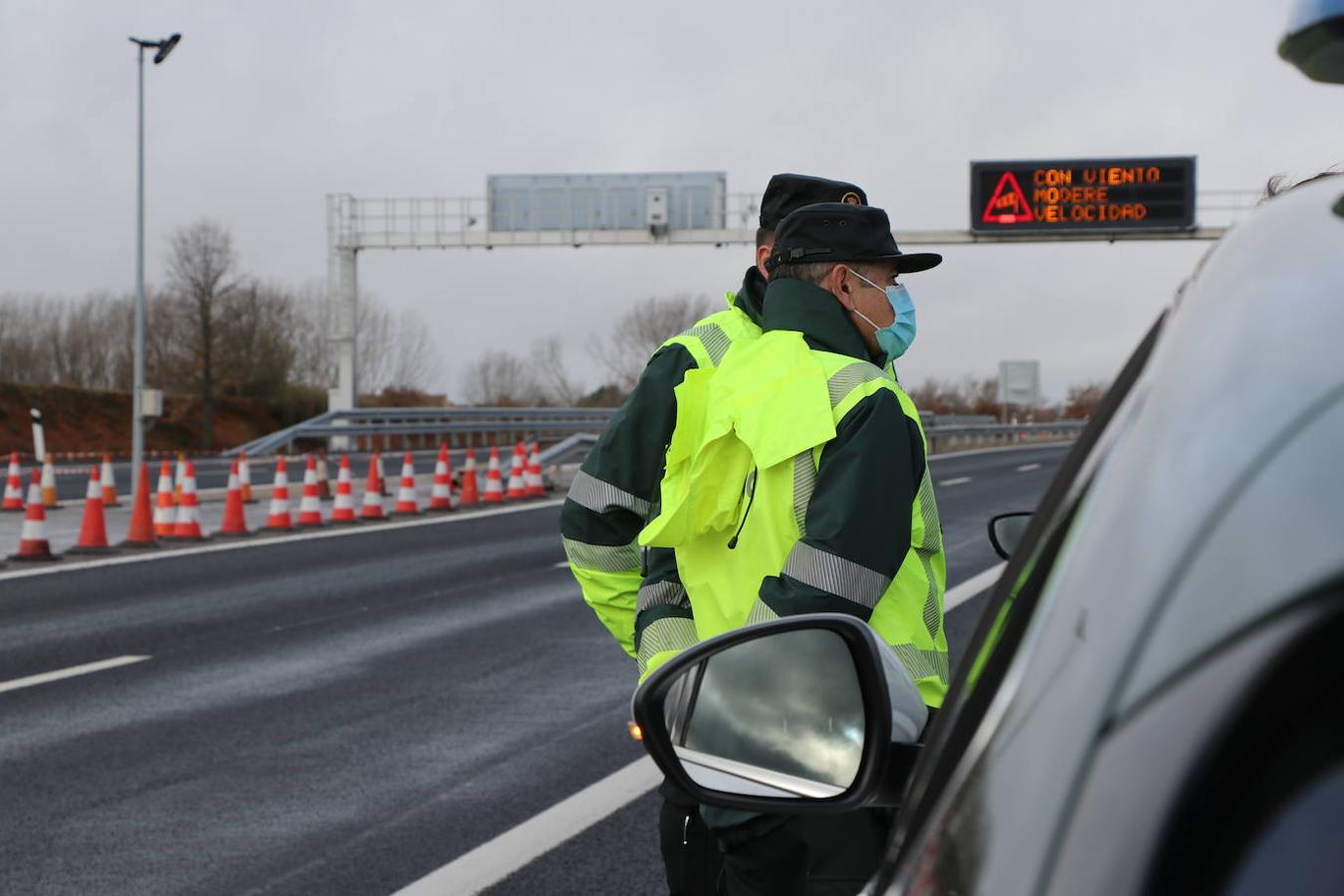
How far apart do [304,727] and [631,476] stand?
4657mm

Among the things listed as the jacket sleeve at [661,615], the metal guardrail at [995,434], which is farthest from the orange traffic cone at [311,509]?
the metal guardrail at [995,434]

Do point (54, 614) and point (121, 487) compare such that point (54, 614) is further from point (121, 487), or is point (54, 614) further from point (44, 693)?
point (121, 487)

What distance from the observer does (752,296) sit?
3420 mm

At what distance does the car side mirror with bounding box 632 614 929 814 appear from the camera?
1667mm

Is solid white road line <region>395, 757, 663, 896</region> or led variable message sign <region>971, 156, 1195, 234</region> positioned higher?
led variable message sign <region>971, 156, 1195, 234</region>

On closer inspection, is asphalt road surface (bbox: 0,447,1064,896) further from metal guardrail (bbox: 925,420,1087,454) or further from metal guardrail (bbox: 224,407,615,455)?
metal guardrail (bbox: 925,420,1087,454)

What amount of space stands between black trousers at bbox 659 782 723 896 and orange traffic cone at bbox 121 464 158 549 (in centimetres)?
1375

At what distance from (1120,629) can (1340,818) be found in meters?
0.15

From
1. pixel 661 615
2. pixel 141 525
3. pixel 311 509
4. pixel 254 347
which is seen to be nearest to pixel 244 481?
pixel 311 509

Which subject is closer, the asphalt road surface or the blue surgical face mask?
the blue surgical face mask

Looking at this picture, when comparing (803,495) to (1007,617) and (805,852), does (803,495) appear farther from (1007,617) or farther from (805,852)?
(1007,617)

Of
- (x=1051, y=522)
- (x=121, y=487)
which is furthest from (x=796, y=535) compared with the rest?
(x=121, y=487)

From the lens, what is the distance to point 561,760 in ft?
A: 22.4

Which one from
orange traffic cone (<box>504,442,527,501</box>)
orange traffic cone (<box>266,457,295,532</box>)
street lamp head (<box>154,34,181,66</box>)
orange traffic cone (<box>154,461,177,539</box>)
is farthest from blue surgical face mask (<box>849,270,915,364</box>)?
street lamp head (<box>154,34,181,66</box>)
